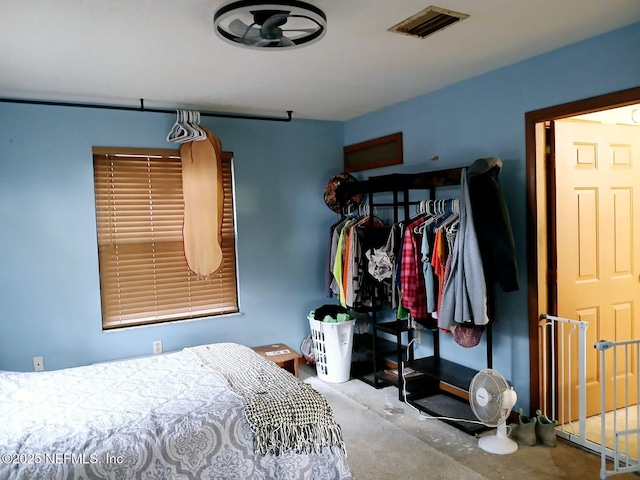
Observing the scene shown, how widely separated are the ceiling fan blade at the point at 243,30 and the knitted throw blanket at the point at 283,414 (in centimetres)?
171

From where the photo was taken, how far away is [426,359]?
12.7ft

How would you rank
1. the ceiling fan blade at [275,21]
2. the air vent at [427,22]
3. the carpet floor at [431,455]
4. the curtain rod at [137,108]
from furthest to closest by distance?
the curtain rod at [137,108]
the carpet floor at [431,455]
the air vent at [427,22]
the ceiling fan blade at [275,21]

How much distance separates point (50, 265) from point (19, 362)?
0.75 m

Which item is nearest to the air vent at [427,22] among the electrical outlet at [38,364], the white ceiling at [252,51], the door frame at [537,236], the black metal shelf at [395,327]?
the white ceiling at [252,51]

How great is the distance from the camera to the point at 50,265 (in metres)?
3.71

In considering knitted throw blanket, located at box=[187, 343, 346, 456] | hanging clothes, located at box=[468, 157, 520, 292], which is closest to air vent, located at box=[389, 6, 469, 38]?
hanging clothes, located at box=[468, 157, 520, 292]

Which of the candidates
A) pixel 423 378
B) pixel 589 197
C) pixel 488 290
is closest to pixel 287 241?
pixel 423 378

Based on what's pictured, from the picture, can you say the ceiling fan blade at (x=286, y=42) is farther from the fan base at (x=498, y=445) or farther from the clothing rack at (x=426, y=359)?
the fan base at (x=498, y=445)

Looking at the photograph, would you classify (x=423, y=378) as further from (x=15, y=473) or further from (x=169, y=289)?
(x=15, y=473)

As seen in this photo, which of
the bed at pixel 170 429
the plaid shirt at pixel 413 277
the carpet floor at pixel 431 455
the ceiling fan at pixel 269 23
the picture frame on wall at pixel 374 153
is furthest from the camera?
the picture frame on wall at pixel 374 153

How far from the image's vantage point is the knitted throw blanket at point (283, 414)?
217 centimetres

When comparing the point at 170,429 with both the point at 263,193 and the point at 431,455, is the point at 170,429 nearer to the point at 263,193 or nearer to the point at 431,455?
the point at 431,455

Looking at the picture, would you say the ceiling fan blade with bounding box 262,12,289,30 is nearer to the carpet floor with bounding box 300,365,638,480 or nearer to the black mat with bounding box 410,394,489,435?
the carpet floor with bounding box 300,365,638,480

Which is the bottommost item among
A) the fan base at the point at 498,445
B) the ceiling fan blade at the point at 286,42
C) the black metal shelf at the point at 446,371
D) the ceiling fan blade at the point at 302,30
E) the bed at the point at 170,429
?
the fan base at the point at 498,445
